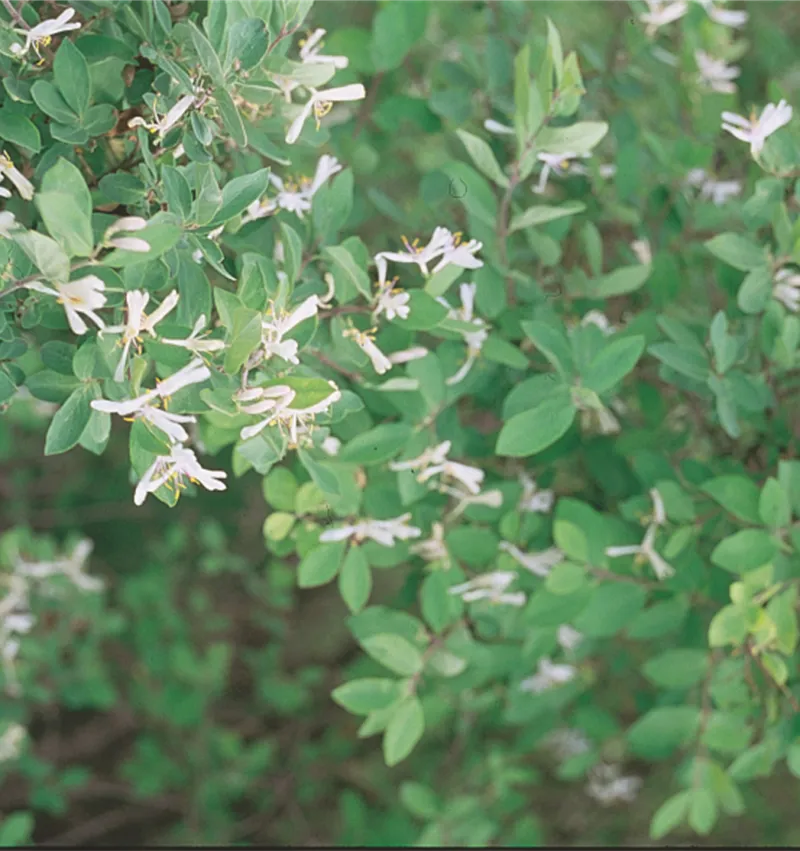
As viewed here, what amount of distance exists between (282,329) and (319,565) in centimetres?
37

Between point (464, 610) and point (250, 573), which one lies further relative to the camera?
point (250, 573)

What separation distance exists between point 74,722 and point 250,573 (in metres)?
0.84

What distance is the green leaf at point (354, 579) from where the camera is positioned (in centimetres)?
106

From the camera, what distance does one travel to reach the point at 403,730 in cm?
111

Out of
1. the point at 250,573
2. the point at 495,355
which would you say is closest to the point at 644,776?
the point at 250,573

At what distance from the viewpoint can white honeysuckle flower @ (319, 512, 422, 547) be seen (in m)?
1.03

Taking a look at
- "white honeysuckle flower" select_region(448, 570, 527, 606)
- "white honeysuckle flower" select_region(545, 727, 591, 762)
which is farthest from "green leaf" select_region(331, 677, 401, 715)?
"white honeysuckle flower" select_region(545, 727, 591, 762)

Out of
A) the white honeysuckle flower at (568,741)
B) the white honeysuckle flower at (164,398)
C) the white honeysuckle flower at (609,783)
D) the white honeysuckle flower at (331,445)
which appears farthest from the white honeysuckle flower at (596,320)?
the white honeysuckle flower at (609,783)

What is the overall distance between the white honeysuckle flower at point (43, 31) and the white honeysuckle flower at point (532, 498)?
738 millimetres

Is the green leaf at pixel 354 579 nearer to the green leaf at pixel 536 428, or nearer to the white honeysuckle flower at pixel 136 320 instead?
the green leaf at pixel 536 428

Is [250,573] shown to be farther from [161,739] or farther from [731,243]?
[731,243]

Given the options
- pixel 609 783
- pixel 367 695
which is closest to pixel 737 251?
pixel 367 695

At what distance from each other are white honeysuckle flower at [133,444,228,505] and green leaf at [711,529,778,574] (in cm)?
57

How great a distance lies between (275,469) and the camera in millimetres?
1061
